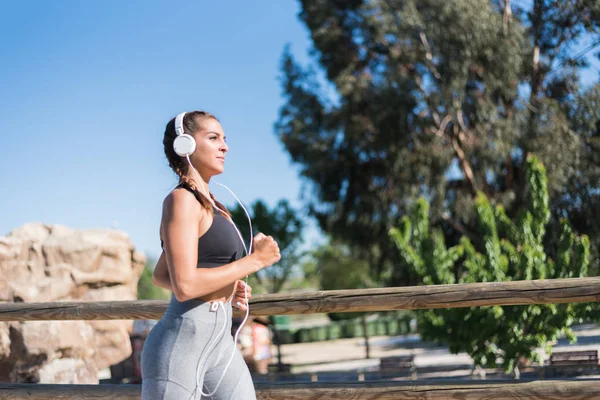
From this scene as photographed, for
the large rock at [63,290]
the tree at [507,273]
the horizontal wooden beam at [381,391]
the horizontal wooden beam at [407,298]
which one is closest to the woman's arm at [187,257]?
the horizontal wooden beam at [407,298]

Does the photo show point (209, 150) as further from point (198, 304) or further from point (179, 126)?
point (198, 304)

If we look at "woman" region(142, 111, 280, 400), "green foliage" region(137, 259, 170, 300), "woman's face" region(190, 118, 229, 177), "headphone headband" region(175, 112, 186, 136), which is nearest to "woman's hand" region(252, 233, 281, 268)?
"woman" region(142, 111, 280, 400)

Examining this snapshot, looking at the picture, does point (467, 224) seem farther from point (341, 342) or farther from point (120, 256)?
point (341, 342)

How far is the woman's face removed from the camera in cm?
231

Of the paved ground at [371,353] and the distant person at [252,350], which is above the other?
the distant person at [252,350]

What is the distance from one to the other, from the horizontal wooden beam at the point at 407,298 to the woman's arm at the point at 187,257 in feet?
4.02

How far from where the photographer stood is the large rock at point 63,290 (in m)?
9.87

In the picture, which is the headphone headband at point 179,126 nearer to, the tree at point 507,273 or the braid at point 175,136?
the braid at point 175,136

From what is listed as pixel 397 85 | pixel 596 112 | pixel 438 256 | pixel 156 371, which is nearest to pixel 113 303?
pixel 156 371

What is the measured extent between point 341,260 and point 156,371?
39723 mm

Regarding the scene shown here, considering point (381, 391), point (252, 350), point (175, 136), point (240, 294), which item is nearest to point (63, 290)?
point (381, 391)

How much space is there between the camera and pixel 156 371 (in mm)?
2160

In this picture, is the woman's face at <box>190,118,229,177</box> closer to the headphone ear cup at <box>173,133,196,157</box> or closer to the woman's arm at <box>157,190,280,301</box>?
the headphone ear cup at <box>173,133,196,157</box>

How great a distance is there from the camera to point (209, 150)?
2318 mm
